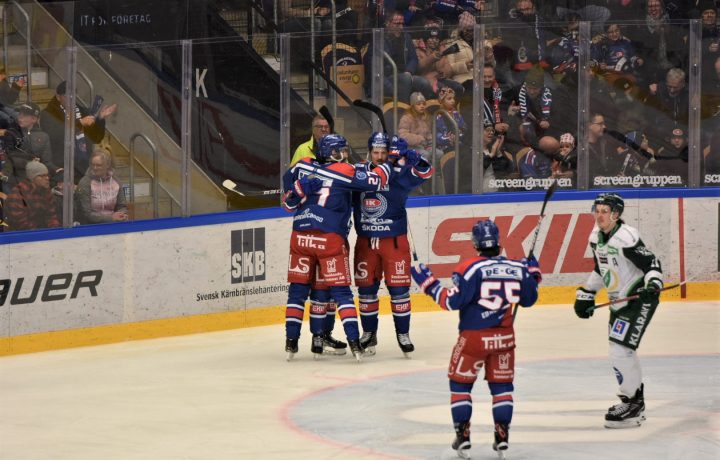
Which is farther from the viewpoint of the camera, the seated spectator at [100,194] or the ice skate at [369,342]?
the seated spectator at [100,194]

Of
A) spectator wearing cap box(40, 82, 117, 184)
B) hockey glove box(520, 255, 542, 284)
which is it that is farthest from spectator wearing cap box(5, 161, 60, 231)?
A: hockey glove box(520, 255, 542, 284)

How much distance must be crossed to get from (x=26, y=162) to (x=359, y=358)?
9.75 ft

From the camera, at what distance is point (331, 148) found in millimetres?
10266

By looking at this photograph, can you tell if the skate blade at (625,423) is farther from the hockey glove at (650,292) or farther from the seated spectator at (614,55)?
the seated spectator at (614,55)

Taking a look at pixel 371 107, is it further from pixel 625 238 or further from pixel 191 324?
pixel 625 238

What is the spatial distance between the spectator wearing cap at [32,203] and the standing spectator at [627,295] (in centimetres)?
454

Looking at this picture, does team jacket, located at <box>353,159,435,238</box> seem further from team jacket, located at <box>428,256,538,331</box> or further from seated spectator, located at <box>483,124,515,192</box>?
team jacket, located at <box>428,256,538,331</box>

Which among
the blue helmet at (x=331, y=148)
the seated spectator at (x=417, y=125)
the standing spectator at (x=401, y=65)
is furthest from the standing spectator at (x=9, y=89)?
the seated spectator at (x=417, y=125)

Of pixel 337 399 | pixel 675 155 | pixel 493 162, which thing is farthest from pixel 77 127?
pixel 675 155

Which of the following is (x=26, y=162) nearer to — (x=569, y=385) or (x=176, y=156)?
(x=176, y=156)

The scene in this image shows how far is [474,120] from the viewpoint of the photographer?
13.0 metres

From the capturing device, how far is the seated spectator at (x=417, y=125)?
1277 cm

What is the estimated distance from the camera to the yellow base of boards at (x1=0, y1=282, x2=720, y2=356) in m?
10.8

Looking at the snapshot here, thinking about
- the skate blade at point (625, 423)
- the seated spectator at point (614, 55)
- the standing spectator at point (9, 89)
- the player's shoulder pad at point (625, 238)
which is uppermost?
the seated spectator at point (614, 55)
